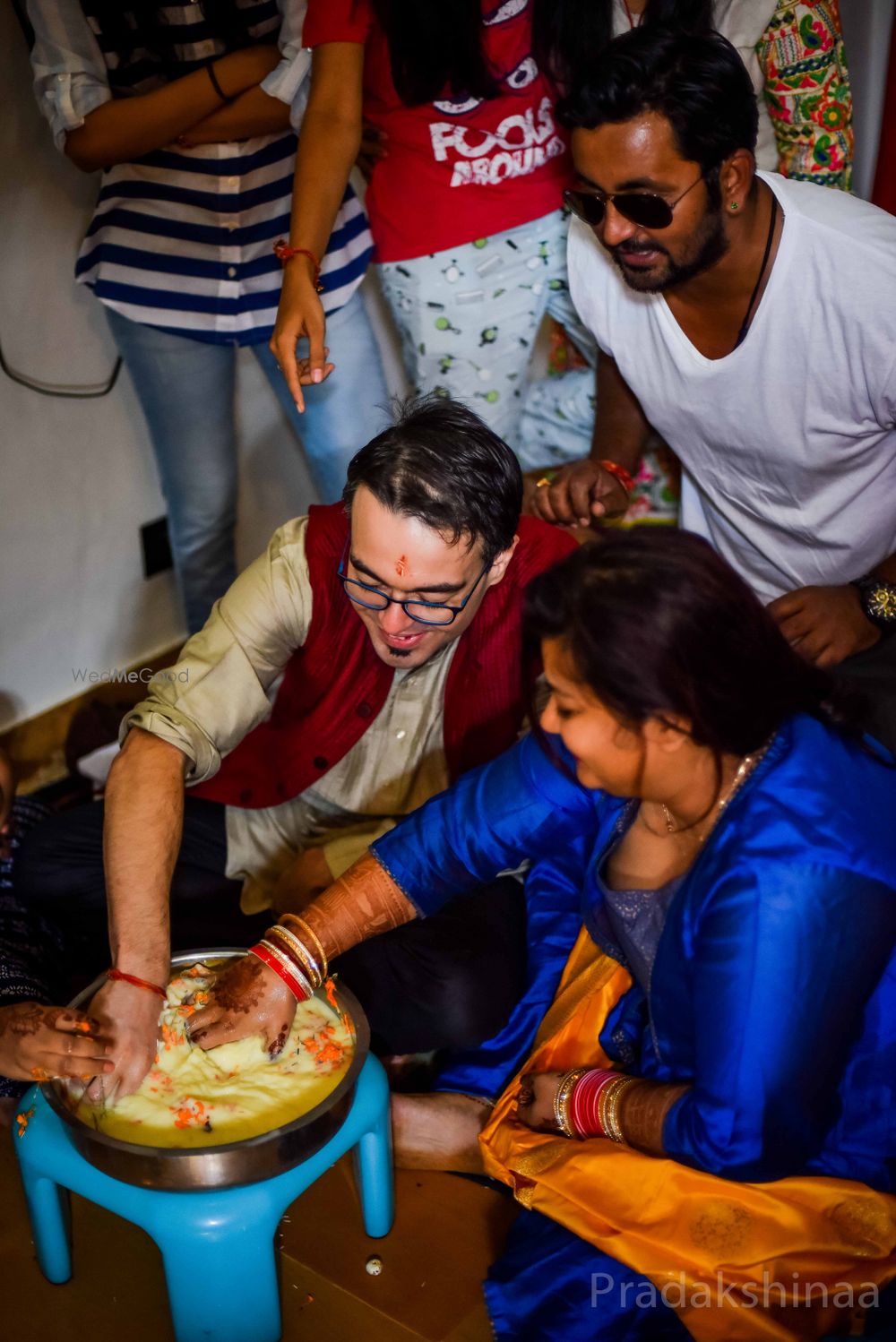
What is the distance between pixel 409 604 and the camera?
1.87 metres

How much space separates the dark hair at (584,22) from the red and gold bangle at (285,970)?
1578 millimetres

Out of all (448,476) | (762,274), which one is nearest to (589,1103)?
(448,476)

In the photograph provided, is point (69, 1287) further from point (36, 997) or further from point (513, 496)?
point (513, 496)

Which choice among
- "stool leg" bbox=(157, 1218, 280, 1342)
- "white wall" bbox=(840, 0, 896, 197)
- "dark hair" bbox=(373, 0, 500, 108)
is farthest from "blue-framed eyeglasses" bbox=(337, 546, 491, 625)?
"white wall" bbox=(840, 0, 896, 197)

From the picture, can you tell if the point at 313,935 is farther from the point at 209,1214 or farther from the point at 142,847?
the point at 209,1214

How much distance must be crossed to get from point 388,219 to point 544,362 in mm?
1287

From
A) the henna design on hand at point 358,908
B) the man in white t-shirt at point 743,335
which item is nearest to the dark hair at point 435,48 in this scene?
the man in white t-shirt at point 743,335

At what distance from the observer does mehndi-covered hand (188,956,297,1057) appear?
1.70 meters

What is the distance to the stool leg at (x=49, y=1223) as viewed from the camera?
5.77 feet

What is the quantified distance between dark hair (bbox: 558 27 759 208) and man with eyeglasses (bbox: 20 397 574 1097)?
1.75 ft

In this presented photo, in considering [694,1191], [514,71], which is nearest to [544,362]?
[514,71]

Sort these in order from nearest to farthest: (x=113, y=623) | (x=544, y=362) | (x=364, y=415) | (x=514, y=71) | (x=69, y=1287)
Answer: (x=69, y=1287)
(x=514, y=71)
(x=364, y=415)
(x=113, y=623)
(x=544, y=362)

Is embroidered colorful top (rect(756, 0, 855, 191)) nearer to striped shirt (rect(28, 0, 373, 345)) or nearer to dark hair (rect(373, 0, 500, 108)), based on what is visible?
dark hair (rect(373, 0, 500, 108))

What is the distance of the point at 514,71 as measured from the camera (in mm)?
2332
